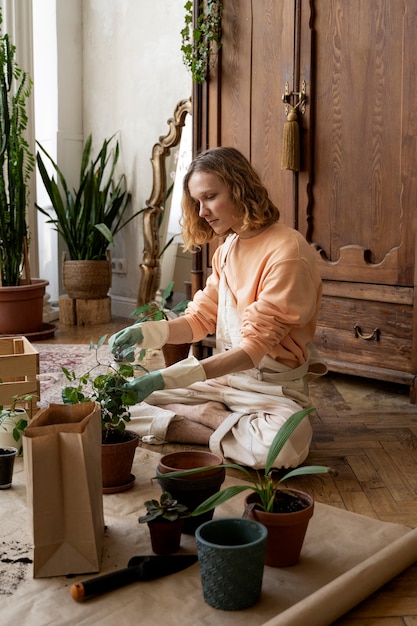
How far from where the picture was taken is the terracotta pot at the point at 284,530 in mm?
1557

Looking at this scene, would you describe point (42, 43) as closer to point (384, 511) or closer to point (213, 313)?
point (213, 313)

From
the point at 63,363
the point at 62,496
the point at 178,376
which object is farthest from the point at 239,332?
the point at 63,363

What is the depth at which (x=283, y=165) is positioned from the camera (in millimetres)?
3350

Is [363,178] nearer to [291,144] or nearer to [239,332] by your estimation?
[291,144]

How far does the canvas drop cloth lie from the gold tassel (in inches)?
71.3

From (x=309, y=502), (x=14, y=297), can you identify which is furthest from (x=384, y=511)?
(x=14, y=297)

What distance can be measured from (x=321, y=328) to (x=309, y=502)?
185 centimetres

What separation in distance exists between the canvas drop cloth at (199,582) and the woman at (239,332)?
17.0 inches

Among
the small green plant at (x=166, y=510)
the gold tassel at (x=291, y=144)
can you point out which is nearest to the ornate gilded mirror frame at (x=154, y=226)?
the gold tassel at (x=291, y=144)

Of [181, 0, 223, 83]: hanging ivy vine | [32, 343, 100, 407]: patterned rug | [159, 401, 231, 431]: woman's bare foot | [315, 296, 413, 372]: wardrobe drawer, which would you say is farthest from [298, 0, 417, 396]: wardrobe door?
[32, 343, 100, 407]: patterned rug

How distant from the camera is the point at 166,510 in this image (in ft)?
5.37

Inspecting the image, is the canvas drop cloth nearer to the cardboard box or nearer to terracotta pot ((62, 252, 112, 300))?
the cardboard box

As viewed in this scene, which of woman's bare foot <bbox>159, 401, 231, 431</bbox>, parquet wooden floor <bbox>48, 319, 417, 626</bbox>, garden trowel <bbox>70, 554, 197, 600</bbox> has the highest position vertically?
woman's bare foot <bbox>159, 401, 231, 431</bbox>

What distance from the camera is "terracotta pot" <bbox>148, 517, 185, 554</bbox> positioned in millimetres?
1633
